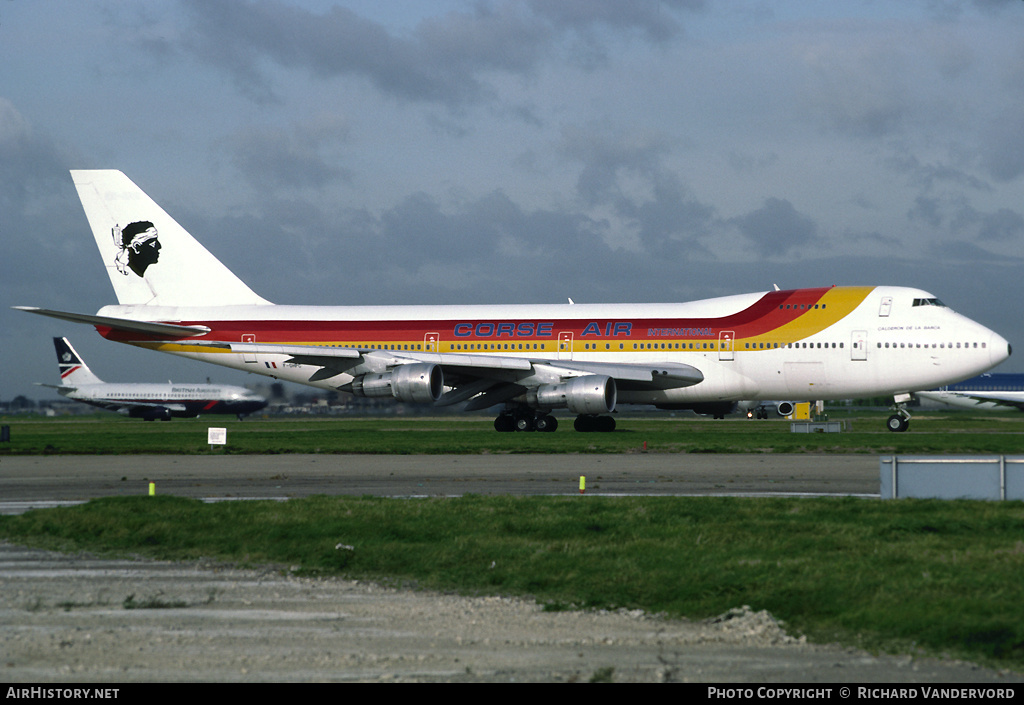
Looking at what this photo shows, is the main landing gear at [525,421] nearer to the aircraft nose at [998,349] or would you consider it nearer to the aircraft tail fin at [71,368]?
the aircraft nose at [998,349]

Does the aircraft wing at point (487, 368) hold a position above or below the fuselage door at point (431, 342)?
below

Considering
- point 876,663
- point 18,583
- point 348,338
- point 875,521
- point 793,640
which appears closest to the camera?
point 876,663

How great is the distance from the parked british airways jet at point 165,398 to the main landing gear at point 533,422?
46580 mm

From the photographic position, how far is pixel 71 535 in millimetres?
12867

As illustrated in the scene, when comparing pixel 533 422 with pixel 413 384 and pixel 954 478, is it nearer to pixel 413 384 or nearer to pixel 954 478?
pixel 413 384

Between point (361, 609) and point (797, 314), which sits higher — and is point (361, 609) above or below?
below

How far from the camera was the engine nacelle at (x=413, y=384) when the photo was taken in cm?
3441

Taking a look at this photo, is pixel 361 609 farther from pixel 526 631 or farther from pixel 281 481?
pixel 281 481

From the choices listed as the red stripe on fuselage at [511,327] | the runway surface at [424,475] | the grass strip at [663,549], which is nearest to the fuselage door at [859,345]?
the red stripe on fuselage at [511,327]

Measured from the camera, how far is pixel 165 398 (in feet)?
268

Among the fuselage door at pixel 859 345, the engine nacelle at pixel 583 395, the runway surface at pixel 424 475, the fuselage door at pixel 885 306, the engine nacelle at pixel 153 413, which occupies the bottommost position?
the engine nacelle at pixel 153 413

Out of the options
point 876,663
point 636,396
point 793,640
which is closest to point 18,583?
point 793,640

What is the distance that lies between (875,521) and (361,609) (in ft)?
22.3

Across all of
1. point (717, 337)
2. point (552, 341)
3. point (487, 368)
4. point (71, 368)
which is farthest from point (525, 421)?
point (71, 368)
